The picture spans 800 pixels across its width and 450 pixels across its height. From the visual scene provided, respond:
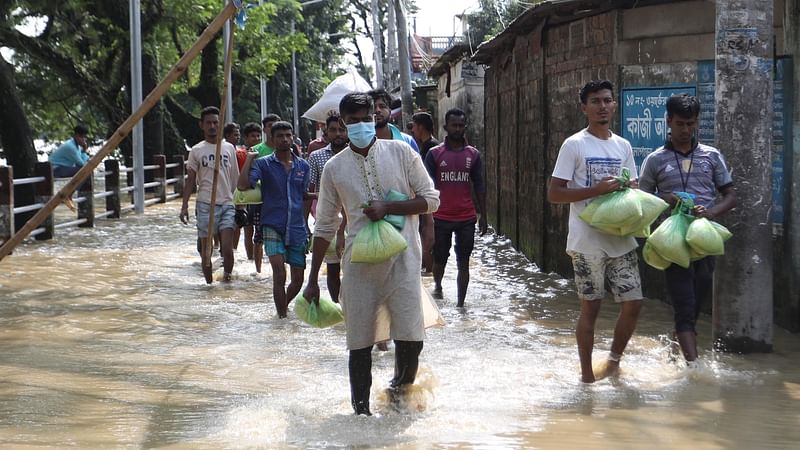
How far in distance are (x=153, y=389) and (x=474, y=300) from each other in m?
4.37

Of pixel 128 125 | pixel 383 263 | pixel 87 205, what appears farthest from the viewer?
pixel 87 205

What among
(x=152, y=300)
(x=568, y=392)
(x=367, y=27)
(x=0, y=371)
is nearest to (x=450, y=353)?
(x=568, y=392)

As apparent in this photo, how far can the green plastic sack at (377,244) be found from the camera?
5371 mm

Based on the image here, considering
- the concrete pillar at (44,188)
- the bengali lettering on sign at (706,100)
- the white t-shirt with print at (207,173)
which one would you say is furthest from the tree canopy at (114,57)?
the bengali lettering on sign at (706,100)

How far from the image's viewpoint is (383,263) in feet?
18.2

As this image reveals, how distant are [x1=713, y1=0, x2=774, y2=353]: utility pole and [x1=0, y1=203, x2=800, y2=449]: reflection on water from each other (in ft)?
1.42

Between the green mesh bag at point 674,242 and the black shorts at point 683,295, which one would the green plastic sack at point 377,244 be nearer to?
the green mesh bag at point 674,242

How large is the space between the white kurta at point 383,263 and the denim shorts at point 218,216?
5.45 meters

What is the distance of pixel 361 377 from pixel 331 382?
1.17 metres

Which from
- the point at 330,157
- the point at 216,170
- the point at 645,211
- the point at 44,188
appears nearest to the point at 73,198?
the point at 44,188

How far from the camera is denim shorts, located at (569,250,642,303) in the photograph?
20.6 feet

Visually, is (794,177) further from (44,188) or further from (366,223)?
(44,188)

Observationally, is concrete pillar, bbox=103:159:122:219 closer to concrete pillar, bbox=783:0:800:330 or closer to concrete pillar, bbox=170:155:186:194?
concrete pillar, bbox=170:155:186:194

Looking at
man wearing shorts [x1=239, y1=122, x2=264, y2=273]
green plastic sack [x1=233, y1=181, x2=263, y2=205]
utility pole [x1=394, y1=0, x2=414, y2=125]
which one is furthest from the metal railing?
utility pole [x1=394, y1=0, x2=414, y2=125]
